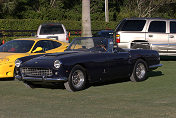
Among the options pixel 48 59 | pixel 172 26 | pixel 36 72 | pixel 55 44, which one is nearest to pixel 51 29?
pixel 172 26

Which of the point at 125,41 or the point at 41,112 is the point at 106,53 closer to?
the point at 41,112

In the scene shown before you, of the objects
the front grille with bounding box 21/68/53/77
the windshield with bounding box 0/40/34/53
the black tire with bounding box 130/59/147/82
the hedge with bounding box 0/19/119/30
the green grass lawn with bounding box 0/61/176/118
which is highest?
the hedge with bounding box 0/19/119/30

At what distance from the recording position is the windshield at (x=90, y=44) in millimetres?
12852

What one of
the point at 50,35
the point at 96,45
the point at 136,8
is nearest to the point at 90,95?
the point at 96,45

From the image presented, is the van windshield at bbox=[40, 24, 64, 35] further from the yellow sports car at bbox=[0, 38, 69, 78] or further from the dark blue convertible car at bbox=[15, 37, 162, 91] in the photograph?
the dark blue convertible car at bbox=[15, 37, 162, 91]

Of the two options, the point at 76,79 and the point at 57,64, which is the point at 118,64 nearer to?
the point at 76,79

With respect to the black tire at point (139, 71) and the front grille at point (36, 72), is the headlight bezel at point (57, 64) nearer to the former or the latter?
the front grille at point (36, 72)

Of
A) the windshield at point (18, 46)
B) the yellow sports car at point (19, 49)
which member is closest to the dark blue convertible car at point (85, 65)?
the yellow sports car at point (19, 49)

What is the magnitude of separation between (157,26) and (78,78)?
371 inches

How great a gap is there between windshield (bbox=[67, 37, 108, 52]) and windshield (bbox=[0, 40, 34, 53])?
2.42m

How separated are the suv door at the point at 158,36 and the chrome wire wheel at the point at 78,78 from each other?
8.81 m

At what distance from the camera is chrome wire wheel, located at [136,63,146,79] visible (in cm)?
1363

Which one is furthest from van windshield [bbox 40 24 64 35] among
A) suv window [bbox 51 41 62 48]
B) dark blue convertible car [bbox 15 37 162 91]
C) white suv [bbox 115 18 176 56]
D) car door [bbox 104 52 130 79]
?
car door [bbox 104 52 130 79]

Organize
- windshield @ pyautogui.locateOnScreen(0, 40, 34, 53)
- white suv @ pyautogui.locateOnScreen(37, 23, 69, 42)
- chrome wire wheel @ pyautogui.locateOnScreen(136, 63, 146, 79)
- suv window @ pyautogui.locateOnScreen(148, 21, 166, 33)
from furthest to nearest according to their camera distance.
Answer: white suv @ pyautogui.locateOnScreen(37, 23, 69, 42) → suv window @ pyautogui.locateOnScreen(148, 21, 166, 33) → windshield @ pyautogui.locateOnScreen(0, 40, 34, 53) → chrome wire wheel @ pyautogui.locateOnScreen(136, 63, 146, 79)
